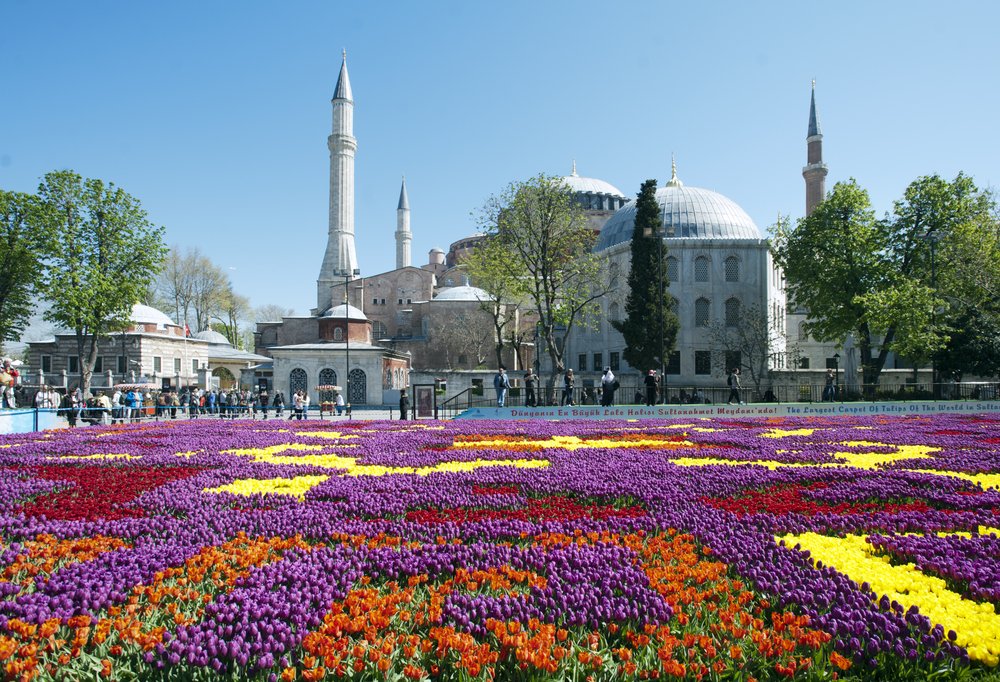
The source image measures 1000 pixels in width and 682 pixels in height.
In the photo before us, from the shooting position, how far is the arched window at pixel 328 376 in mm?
40719

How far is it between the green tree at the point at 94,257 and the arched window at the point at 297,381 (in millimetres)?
9525

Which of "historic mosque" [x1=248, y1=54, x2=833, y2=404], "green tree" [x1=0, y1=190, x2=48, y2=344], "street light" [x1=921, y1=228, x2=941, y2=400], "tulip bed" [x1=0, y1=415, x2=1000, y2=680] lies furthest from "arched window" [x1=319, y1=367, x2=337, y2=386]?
"tulip bed" [x1=0, y1=415, x2=1000, y2=680]

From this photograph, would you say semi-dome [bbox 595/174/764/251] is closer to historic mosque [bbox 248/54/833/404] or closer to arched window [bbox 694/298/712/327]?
historic mosque [bbox 248/54/833/404]

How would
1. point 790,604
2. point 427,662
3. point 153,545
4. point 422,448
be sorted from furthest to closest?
point 422,448 < point 153,545 < point 790,604 < point 427,662

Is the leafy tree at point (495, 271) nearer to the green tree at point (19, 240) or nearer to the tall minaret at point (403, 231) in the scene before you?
the green tree at point (19, 240)

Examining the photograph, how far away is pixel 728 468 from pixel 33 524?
699cm

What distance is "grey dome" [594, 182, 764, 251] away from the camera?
44.2 m

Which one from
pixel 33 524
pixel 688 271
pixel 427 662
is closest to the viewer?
pixel 427 662

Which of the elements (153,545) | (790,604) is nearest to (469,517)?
(153,545)

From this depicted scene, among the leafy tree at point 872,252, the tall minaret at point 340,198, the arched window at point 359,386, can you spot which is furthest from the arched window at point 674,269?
the tall minaret at point 340,198

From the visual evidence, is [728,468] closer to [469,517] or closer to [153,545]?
[469,517]

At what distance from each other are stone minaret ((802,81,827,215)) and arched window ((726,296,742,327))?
55.8 ft

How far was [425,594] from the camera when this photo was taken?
12.0ft

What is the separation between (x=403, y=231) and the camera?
87062 millimetres
